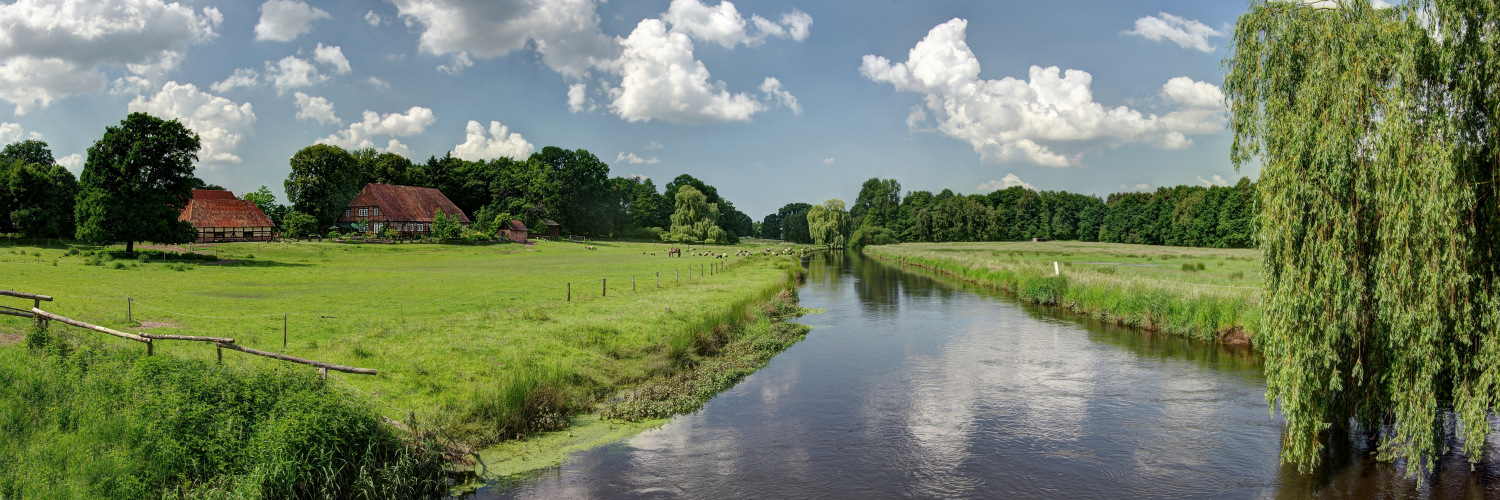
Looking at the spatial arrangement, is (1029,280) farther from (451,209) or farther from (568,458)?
(451,209)

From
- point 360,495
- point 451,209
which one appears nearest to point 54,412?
point 360,495

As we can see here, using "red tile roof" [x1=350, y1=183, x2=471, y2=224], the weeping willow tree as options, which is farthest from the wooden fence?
"red tile roof" [x1=350, y1=183, x2=471, y2=224]

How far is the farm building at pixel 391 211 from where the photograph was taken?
91125mm

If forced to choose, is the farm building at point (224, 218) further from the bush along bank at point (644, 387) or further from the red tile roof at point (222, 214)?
the bush along bank at point (644, 387)

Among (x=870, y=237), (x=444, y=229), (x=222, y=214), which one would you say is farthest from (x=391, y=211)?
(x=870, y=237)

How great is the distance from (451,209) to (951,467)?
9741 centimetres

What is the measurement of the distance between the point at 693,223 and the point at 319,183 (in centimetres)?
4982

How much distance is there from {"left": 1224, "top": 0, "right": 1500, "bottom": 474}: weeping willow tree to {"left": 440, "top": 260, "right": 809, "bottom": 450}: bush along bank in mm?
12244

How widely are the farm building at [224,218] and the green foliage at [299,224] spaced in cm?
162

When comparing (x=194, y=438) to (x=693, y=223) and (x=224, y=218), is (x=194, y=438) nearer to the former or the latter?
(x=224, y=218)

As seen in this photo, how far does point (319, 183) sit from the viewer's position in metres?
87.9

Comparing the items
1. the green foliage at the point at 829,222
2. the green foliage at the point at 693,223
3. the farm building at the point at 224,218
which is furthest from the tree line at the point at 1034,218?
the farm building at the point at 224,218

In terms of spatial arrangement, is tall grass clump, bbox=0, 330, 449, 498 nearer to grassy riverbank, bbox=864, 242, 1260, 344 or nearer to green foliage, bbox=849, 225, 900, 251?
grassy riverbank, bbox=864, 242, 1260, 344

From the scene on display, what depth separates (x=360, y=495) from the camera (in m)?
11.1
